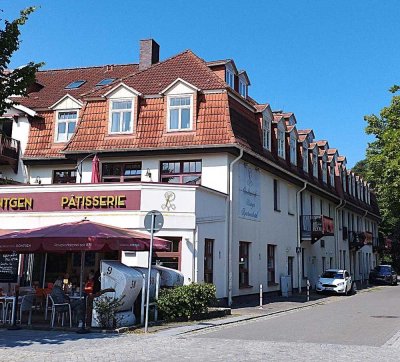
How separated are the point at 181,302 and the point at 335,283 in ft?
58.0

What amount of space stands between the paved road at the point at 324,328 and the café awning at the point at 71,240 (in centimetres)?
323

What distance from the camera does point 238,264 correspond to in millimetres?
22766

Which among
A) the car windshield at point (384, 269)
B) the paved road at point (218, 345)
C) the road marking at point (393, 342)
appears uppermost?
the car windshield at point (384, 269)

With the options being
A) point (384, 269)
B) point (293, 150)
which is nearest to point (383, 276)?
point (384, 269)

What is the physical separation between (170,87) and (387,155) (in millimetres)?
15191

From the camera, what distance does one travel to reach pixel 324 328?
14586mm

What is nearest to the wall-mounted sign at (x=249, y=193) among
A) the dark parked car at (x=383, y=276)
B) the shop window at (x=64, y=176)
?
the shop window at (x=64, y=176)

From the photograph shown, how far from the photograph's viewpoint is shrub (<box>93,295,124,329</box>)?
44.7ft

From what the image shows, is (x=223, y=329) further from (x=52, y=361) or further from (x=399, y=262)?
(x=399, y=262)

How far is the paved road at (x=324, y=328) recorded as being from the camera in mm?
12430

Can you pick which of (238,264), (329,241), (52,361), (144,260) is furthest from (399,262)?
(52,361)

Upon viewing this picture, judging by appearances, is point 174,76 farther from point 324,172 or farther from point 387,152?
point 324,172

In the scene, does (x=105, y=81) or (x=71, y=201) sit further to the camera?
(x=105, y=81)

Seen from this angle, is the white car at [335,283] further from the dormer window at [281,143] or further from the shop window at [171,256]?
the shop window at [171,256]
